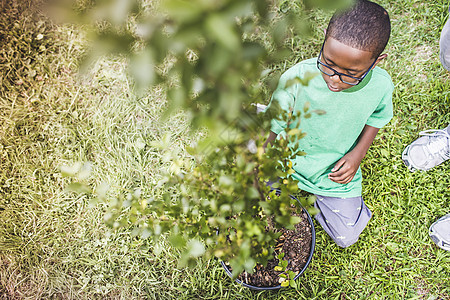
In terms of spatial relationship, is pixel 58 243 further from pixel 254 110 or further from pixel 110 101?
pixel 254 110

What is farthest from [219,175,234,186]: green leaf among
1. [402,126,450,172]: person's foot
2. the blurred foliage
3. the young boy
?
[402,126,450,172]: person's foot

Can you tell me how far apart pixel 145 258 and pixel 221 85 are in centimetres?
214

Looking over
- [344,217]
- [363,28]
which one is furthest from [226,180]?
[344,217]

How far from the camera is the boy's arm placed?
2.02 metres

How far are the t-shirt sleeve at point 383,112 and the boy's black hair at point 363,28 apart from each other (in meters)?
0.40

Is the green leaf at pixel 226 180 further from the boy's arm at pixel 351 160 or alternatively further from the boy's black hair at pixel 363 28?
the boy's arm at pixel 351 160

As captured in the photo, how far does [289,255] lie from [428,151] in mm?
1345

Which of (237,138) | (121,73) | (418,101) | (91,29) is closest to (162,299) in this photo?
(237,138)

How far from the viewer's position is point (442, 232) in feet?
7.44

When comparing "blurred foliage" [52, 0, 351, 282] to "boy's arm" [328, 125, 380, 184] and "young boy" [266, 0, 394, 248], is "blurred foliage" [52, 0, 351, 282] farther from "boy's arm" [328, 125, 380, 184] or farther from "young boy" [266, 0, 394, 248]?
"boy's arm" [328, 125, 380, 184]

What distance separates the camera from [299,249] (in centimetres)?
213

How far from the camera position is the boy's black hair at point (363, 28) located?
4.90ft

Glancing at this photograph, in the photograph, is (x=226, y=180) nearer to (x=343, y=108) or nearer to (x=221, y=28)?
(x=221, y=28)

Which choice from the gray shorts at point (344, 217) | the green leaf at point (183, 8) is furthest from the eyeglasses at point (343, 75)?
the green leaf at point (183, 8)
